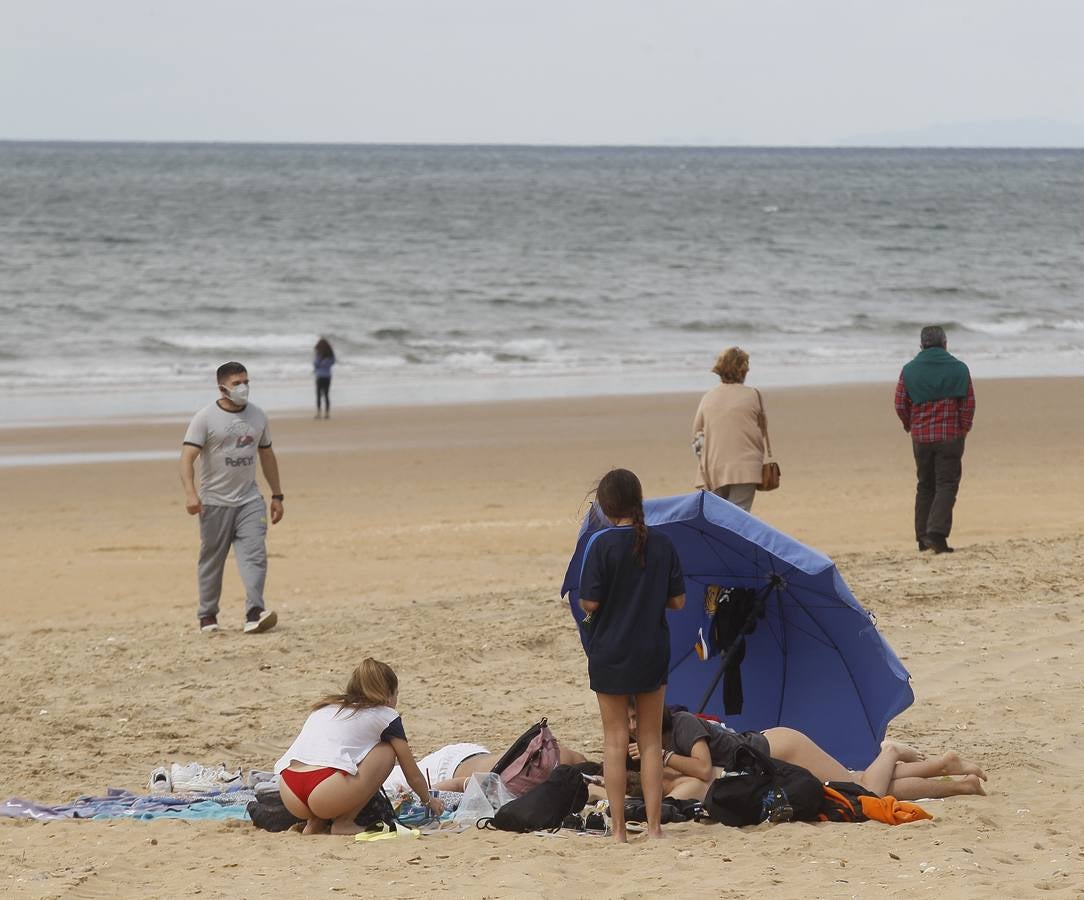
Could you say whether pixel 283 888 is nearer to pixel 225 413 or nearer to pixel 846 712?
pixel 846 712

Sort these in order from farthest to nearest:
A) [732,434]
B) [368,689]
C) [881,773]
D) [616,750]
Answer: [732,434] → [881,773] → [368,689] → [616,750]

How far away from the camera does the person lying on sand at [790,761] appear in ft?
19.8

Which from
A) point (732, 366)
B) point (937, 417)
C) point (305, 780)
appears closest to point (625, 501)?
point (305, 780)

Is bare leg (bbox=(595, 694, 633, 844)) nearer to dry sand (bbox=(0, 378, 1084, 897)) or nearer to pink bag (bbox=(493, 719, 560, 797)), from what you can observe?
dry sand (bbox=(0, 378, 1084, 897))

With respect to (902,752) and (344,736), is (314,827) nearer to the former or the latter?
(344,736)

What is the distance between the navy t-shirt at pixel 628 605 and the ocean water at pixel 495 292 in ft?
58.5

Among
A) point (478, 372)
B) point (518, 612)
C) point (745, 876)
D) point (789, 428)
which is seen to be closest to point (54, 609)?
point (518, 612)

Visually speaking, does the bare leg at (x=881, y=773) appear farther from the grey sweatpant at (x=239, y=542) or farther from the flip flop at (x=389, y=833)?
the grey sweatpant at (x=239, y=542)

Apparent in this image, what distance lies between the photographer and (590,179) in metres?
110

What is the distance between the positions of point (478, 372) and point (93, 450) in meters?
10.9

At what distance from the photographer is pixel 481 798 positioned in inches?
239

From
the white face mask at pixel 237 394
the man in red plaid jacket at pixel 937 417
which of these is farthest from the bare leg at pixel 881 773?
the man in red plaid jacket at pixel 937 417

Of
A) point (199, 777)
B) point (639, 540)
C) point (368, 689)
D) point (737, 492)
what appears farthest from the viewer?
point (737, 492)

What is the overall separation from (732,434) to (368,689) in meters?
4.49
